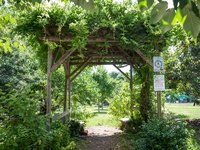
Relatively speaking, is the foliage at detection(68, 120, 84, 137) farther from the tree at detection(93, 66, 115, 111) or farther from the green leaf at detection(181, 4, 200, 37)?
the tree at detection(93, 66, 115, 111)

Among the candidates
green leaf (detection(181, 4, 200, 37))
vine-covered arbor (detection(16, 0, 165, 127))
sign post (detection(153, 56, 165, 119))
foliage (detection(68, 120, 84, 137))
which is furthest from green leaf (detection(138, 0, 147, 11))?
foliage (detection(68, 120, 84, 137))

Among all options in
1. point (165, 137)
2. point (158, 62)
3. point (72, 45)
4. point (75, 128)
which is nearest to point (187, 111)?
point (75, 128)

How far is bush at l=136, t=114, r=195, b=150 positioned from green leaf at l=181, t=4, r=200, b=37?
437 centimetres

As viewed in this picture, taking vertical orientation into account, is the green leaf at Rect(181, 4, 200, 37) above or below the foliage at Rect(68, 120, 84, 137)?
above

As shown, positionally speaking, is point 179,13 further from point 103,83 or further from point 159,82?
point 103,83

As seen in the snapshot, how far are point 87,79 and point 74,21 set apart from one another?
696 cm

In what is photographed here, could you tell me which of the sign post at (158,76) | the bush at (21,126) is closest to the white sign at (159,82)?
the sign post at (158,76)

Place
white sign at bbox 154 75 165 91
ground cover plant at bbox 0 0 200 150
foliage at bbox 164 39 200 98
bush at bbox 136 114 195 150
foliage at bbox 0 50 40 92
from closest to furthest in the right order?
ground cover plant at bbox 0 0 200 150, bush at bbox 136 114 195 150, white sign at bbox 154 75 165 91, foliage at bbox 164 39 200 98, foliage at bbox 0 50 40 92

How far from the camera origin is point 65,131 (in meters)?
6.19

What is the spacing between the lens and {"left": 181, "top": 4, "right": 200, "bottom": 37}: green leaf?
32.8 inches

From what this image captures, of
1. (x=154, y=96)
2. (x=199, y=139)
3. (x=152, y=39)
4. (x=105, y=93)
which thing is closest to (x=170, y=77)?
(x=154, y=96)

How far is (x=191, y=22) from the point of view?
2.73 feet

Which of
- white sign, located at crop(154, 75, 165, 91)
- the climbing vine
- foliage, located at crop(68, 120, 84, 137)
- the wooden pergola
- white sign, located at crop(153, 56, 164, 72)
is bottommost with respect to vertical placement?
foliage, located at crop(68, 120, 84, 137)

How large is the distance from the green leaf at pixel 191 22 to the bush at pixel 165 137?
14.3ft
